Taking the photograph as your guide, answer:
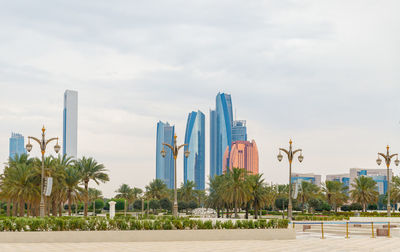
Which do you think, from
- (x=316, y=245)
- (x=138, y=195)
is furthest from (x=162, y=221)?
(x=138, y=195)

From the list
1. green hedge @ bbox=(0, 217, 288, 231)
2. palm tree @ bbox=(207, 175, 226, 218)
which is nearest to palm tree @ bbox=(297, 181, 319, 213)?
palm tree @ bbox=(207, 175, 226, 218)

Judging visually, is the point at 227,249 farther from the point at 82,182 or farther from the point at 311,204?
the point at 311,204

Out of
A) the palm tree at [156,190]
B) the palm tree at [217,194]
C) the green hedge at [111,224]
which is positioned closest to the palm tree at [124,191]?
the palm tree at [156,190]

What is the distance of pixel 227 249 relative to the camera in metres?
18.6

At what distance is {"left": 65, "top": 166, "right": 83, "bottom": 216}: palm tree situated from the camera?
5488 cm

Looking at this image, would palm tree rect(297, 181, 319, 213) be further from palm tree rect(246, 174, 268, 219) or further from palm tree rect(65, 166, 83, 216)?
palm tree rect(65, 166, 83, 216)

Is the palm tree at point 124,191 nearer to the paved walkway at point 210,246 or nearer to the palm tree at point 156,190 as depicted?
the palm tree at point 156,190

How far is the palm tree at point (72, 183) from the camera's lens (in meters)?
54.9

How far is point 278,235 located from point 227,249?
5.28 m

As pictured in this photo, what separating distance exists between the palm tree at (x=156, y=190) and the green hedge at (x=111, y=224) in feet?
240

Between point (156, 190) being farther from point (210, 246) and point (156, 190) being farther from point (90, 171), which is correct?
point (210, 246)

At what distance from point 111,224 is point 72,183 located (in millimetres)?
34456

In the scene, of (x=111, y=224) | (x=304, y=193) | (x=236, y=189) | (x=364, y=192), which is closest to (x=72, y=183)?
(x=236, y=189)

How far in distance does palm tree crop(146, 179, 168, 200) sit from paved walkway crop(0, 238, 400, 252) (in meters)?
75.3
